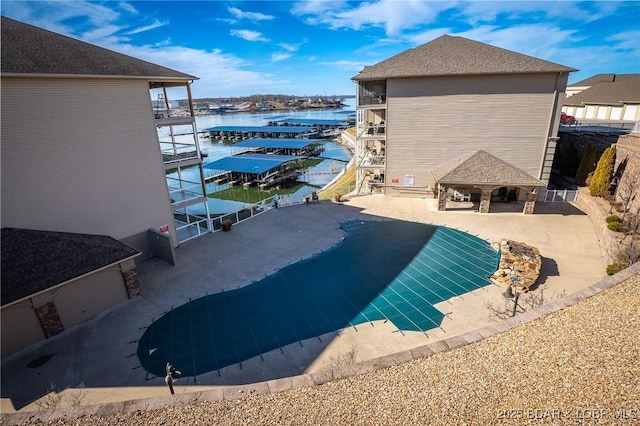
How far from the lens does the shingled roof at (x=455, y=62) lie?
2269 centimetres

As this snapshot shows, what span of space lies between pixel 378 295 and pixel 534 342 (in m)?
6.08

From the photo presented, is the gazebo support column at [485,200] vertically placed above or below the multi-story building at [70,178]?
below

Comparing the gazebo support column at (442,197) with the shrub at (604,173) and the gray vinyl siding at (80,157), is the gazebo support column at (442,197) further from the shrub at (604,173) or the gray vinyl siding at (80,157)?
the gray vinyl siding at (80,157)

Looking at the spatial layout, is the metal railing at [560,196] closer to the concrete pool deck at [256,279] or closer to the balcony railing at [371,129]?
the concrete pool deck at [256,279]

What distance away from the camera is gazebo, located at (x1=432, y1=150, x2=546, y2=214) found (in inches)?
870

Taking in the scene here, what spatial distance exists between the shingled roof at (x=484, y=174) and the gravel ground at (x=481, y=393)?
14449 millimetres

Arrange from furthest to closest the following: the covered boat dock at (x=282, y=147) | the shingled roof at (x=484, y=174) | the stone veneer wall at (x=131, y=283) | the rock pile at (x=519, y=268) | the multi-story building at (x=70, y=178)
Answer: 1. the covered boat dock at (x=282, y=147)
2. the shingled roof at (x=484, y=174)
3. the stone veneer wall at (x=131, y=283)
4. the rock pile at (x=519, y=268)
5. the multi-story building at (x=70, y=178)

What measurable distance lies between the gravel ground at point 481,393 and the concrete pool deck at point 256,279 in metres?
2.31

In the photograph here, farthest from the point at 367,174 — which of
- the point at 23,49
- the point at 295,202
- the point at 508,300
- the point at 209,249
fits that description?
the point at 23,49

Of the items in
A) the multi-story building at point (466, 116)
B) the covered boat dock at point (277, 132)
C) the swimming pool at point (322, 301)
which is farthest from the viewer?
the covered boat dock at point (277, 132)

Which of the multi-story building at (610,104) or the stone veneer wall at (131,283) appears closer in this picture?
the stone veneer wall at (131,283)

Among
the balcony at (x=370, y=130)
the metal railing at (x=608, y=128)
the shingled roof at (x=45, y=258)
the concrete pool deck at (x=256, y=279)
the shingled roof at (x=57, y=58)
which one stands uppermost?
the shingled roof at (x=57, y=58)

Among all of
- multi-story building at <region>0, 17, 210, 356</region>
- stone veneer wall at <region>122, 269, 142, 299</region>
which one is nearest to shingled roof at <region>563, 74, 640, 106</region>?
multi-story building at <region>0, 17, 210, 356</region>

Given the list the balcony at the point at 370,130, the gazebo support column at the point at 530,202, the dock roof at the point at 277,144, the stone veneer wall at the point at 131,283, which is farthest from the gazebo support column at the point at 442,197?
the dock roof at the point at 277,144
